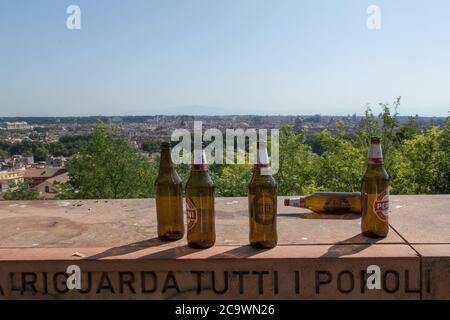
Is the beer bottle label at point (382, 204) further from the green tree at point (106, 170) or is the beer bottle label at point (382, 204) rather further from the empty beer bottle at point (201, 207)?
the green tree at point (106, 170)

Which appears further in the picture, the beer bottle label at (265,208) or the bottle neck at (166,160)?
the bottle neck at (166,160)

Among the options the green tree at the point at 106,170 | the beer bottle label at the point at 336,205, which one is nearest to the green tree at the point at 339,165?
the green tree at the point at 106,170

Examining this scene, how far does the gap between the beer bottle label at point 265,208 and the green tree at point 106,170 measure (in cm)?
Result: 2057

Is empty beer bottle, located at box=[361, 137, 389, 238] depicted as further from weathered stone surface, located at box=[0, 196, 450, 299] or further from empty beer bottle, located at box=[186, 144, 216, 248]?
empty beer bottle, located at box=[186, 144, 216, 248]

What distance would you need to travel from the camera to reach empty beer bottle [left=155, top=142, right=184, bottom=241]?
2.44m

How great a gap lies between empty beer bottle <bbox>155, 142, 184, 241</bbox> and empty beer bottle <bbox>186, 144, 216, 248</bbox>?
0.68 ft

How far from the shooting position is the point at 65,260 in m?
2.12

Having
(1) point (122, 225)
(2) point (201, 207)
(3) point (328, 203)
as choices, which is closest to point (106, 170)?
(1) point (122, 225)

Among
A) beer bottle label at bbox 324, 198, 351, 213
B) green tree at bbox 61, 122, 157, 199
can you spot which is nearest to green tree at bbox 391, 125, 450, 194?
green tree at bbox 61, 122, 157, 199

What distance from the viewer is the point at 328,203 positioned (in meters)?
2.88

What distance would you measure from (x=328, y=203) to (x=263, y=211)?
76cm

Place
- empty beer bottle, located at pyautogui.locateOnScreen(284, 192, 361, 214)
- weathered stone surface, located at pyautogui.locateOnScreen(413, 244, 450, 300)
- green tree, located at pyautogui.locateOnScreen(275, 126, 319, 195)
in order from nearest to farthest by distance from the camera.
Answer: weathered stone surface, located at pyautogui.locateOnScreen(413, 244, 450, 300) < empty beer bottle, located at pyautogui.locateOnScreen(284, 192, 361, 214) < green tree, located at pyautogui.locateOnScreen(275, 126, 319, 195)

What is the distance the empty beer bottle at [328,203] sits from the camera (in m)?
2.83

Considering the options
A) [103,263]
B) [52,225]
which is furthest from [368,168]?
[52,225]
